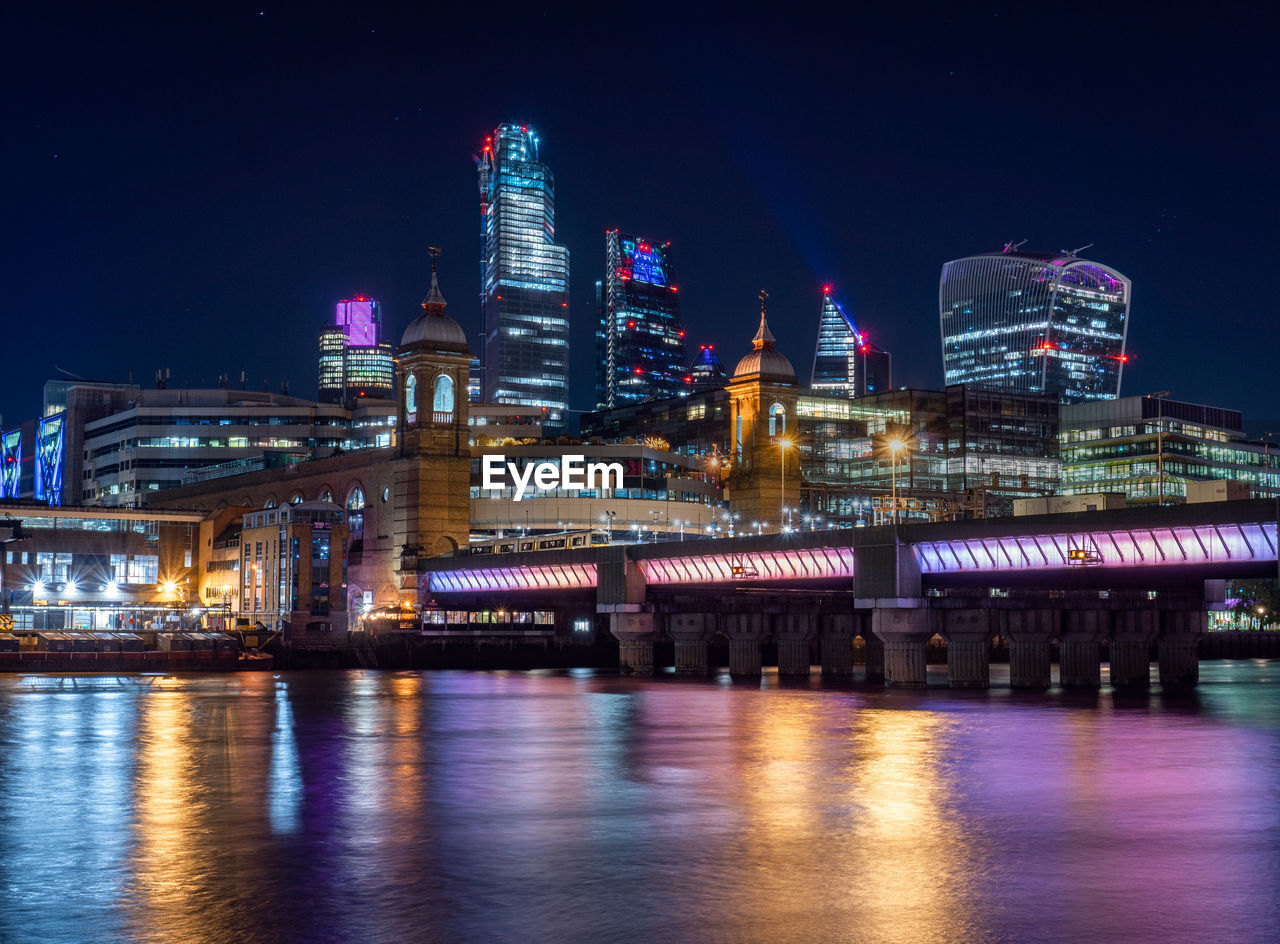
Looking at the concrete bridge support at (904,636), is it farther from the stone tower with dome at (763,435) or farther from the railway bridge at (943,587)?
the stone tower with dome at (763,435)

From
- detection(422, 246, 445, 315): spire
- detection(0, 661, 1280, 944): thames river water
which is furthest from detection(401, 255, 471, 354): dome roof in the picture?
detection(0, 661, 1280, 944): thames river water

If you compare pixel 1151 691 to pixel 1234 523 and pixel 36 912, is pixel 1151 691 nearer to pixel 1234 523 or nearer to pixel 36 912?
pixel 1234 523

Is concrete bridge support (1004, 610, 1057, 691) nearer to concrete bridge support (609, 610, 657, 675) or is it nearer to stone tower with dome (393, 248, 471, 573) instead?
concrete bridge support (609, 610, 657, 675)

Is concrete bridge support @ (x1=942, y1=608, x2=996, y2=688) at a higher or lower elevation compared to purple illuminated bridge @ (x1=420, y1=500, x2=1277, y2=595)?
lower

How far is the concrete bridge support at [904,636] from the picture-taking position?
96438 millimetres

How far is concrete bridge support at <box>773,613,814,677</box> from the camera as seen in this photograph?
128000mm

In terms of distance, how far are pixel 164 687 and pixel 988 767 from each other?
7091cm

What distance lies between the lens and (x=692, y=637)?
129375 mm

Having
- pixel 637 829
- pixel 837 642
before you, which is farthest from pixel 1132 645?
pixel 637 829

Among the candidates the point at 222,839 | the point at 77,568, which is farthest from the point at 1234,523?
the point at 77,568

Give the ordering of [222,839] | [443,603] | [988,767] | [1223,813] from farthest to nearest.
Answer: [443,603], [988,767], [1223,813], [222,839]

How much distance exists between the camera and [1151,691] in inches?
4213

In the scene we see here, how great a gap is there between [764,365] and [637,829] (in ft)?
482

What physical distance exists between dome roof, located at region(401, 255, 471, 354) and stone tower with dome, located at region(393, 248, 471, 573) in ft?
0.40
